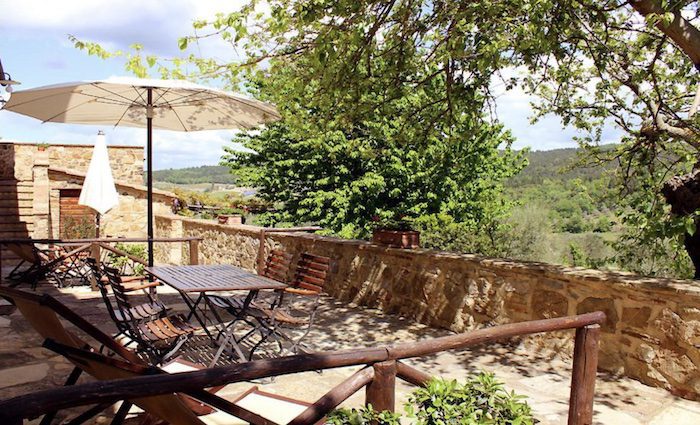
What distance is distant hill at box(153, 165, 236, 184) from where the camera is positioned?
176 feet

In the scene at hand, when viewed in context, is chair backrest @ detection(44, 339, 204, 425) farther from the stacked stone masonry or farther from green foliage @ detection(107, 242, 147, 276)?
the stacked stone masonry

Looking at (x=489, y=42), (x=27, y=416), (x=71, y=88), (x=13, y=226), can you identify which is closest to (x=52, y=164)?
(x=13, y=226)

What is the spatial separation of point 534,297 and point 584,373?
239 cm

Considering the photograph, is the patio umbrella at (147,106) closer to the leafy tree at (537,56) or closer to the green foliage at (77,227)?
the leafy tree at (537,56)

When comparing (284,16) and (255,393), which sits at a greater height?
(284,16)

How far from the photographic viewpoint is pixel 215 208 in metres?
19.5

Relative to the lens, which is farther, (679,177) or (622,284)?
(679,177)

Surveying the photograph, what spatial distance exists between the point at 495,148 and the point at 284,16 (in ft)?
46.3

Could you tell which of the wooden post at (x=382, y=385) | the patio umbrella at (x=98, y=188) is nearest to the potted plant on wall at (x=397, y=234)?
the wooden post at (x=382, y=385)

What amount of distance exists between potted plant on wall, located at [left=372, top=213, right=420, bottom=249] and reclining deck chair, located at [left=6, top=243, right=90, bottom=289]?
4137 mm

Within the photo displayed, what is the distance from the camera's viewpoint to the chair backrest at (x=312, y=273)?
5.04 metres

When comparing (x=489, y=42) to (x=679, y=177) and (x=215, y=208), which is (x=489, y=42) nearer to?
(x=679, y=177)

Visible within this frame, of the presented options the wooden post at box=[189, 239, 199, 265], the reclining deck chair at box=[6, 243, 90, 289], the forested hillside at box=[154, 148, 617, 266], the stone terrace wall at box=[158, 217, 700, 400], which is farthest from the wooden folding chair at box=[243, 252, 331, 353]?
the forested hillside at box=[154, 148, 617, 266]

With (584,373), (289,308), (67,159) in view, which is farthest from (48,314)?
(67,159)
